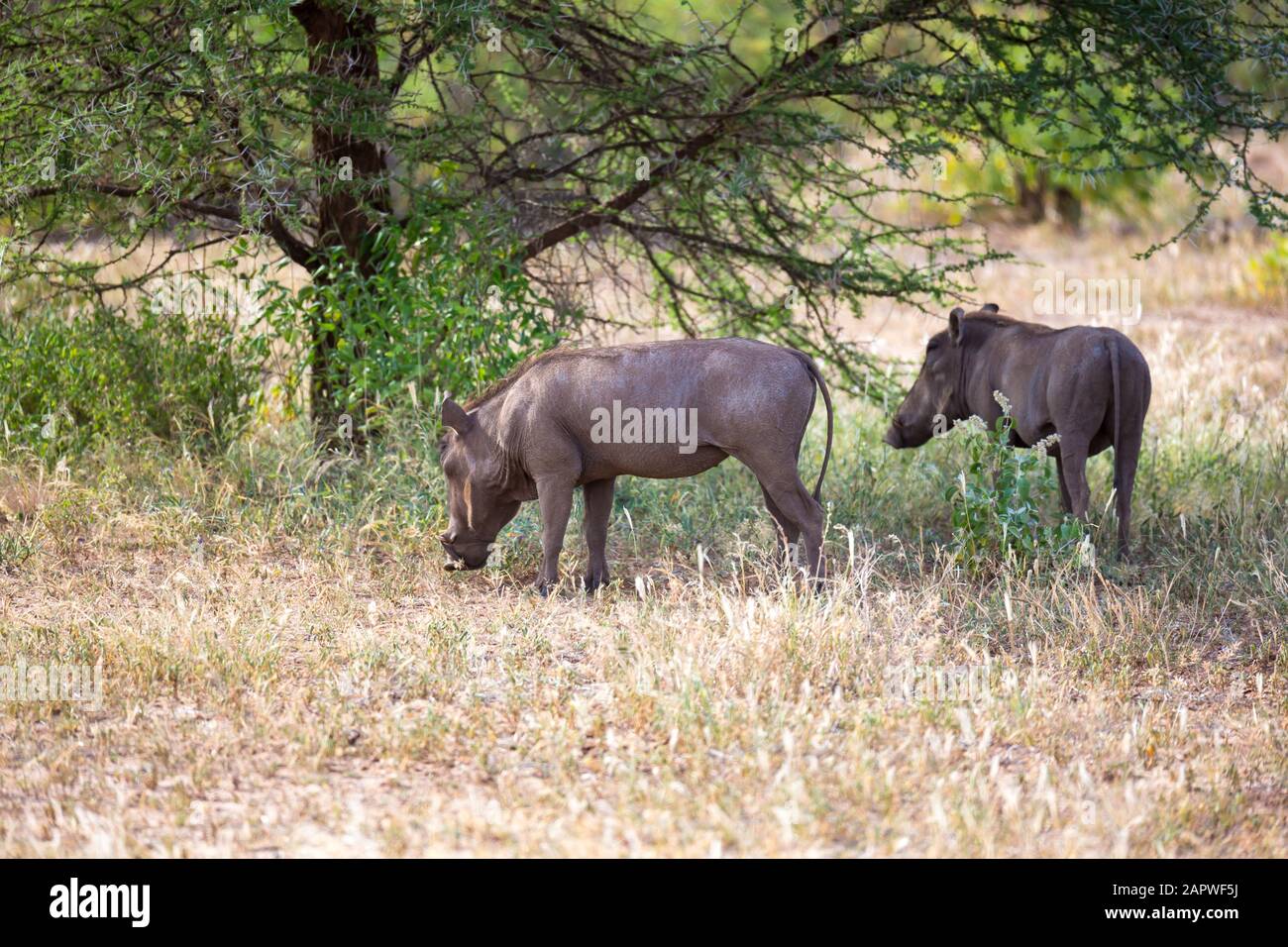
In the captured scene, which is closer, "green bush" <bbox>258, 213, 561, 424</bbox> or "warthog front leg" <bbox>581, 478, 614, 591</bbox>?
"warthog front leg" <bbox>581, 478, 614, 591</bbox>

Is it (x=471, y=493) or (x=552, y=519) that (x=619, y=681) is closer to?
(x=552, y=519)

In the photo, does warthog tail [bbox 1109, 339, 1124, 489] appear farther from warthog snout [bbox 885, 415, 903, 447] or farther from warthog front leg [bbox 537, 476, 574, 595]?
warthog front leg [bbox 537, 476, 574, 595]

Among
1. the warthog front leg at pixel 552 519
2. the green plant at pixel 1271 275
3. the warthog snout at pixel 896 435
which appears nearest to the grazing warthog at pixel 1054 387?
the warthog snout at pixel 896 435

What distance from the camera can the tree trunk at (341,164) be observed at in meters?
7.62

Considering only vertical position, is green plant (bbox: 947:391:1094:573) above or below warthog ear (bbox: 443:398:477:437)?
below

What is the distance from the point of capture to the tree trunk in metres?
7.62

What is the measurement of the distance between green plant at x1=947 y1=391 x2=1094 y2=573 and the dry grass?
173mm

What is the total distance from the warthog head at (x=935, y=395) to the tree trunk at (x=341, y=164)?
3.16 metres

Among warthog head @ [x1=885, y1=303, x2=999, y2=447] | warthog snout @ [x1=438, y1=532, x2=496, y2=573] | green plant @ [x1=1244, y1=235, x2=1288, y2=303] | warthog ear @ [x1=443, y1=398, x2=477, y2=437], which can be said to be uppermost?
green plant @ [x1=1244, y1=235, x2=1288, y2=303]

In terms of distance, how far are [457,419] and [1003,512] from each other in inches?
108

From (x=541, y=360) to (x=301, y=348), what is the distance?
95.1 inches

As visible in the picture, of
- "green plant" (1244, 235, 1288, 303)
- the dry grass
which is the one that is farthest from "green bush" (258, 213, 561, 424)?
"green plant" (1244, 235, 1288, 303)

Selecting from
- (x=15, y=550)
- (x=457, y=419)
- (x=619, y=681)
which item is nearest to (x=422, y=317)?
(x=457, y=419)

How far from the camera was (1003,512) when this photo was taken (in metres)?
6.89
